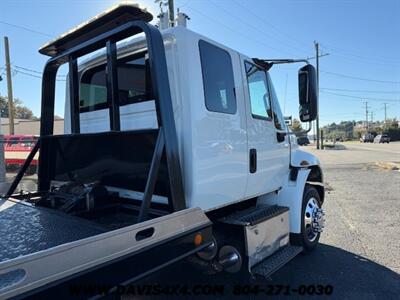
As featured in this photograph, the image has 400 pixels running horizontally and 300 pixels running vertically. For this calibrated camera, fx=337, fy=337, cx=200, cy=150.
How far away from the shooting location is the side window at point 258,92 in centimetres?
347

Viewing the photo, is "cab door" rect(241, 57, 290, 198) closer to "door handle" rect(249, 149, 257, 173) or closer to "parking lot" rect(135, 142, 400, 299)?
"door handle" rect(249, 149, 257, 173)

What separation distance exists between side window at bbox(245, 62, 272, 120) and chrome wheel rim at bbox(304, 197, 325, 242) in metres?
1.49

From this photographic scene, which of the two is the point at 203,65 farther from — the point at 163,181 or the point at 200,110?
the point at 163,181

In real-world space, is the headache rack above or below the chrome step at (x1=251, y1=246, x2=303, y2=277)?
above

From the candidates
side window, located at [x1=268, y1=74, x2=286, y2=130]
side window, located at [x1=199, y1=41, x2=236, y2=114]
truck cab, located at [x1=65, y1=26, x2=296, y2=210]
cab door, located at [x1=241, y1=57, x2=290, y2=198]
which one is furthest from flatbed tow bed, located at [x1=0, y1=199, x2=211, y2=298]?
side window, located at [x1=268, y1=74, x2=286, y2=130]

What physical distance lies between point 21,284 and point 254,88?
2834 mm

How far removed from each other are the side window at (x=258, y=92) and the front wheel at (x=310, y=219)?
1369 mm

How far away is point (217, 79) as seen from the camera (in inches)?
118

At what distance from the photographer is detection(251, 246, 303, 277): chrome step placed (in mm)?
3049

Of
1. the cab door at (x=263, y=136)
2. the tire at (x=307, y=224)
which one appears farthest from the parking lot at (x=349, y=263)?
the cab door at (x=263, y=136)

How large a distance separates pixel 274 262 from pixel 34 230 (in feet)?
7.07

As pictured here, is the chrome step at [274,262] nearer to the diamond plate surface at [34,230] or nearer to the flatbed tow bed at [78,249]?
the flatbed tow bed at [78,249]

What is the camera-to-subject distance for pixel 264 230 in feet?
10.6

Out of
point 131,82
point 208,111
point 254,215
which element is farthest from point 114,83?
point 254,215
